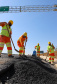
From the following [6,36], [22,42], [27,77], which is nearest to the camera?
[27,77]

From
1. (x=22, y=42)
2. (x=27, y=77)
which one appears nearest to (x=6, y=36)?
(x=22, y=42)

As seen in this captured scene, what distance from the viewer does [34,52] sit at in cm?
1368

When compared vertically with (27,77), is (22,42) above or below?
above

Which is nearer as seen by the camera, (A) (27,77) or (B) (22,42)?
(A) (27,77)

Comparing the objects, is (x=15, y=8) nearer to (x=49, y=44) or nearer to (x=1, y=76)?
(x=49, y=44)

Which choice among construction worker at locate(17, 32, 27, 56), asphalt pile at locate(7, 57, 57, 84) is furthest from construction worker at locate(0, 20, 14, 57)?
asphalt pile at locate(7, 57, 57, 84)

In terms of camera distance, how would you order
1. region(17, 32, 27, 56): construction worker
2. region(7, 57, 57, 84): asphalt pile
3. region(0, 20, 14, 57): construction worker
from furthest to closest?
region(17, 32, 27, 56): construction worker → region(0, 20, 14, 57): construction worker → region(7, 57, 57, 84): asphalt pile

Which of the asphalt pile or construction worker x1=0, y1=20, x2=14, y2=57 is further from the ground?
construction worker x1=0, y1=20, x2=14, y2=57

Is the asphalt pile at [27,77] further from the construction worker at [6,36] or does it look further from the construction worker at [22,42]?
the construction worker at [22,42]

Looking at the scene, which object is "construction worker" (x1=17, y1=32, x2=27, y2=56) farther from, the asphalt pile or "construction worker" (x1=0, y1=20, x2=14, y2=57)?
the asphalt pile

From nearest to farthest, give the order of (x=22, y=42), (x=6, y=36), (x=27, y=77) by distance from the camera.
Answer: (x=27, y=77) → (x=6, y=36) → (x=22, y=42)

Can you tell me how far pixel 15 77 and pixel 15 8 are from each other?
63.6 ft

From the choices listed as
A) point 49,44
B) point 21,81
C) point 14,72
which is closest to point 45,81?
point 21,81

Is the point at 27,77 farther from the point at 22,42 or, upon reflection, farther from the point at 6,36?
the point at 22,42
